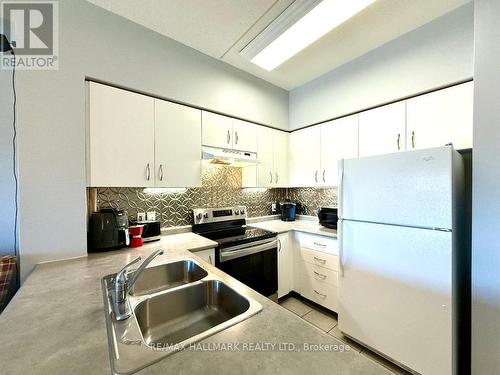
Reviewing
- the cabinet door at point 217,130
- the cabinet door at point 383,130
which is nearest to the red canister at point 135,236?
the cabinet door at point 217,130

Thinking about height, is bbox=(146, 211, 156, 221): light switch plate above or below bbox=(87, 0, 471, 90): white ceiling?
below

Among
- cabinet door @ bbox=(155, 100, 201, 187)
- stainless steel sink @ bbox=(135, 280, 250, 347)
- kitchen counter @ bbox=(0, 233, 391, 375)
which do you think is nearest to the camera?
kitchen counter @ bbox=(0, 233, 391, 375)

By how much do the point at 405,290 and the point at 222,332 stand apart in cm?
141

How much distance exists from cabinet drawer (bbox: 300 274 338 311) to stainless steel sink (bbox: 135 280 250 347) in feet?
4.87

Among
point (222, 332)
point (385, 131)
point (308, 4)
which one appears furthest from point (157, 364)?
point (385, 131)

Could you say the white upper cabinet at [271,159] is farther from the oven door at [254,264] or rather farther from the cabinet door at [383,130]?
the cabinet door at [383,130]

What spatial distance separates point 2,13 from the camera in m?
1.26

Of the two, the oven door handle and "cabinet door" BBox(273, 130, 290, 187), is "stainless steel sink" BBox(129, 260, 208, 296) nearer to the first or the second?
the oven door handle

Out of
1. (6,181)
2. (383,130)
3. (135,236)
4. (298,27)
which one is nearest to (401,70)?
(383,130)

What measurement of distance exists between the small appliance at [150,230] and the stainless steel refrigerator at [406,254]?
5.39 feet

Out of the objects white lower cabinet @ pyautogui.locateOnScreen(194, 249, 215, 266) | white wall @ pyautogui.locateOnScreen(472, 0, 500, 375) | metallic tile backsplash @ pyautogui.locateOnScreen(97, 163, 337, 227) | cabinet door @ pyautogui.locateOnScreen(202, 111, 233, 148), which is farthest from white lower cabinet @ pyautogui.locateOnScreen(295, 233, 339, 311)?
cabinet door @ pyautogui.locateOnScreen(202, 111, 233, 148)

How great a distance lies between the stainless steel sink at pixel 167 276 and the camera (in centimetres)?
126

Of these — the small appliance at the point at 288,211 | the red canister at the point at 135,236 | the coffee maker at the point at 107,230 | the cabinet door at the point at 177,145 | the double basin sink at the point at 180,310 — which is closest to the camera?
the double basin sink at the point at 180,310

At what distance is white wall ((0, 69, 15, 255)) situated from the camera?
141 centimetres
